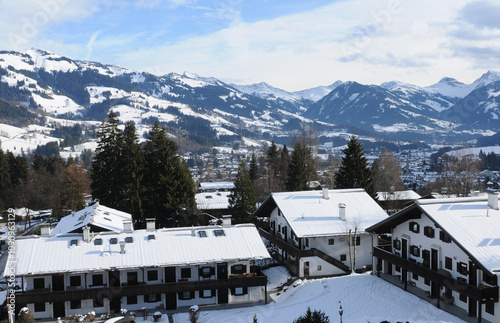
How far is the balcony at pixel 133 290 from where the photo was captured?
34875 millimetres

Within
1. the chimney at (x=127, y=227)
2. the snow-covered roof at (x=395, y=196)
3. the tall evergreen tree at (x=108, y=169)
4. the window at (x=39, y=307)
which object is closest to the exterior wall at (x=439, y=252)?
the chimney at (x=127, y=227)

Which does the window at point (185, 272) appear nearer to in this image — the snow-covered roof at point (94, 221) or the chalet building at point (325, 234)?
the snow-covered roof at point (94, 221)

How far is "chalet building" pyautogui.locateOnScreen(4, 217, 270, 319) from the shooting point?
35.7 meters

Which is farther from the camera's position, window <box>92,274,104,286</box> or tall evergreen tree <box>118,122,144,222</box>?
tall evergreen tree <box>118,122,144,222</box>

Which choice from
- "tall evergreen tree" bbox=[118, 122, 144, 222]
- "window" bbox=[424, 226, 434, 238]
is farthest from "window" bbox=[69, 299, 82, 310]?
"window" bbox=[424, 226, 434, 238]

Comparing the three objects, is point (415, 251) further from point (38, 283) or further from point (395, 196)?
point (395, 196)

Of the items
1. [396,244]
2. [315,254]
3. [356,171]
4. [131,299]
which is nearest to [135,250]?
[131,299]

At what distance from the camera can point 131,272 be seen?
123 feet

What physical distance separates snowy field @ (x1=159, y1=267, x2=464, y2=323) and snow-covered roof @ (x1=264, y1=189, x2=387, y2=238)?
5.50 meters

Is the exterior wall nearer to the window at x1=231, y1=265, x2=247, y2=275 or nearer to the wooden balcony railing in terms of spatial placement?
the wooden balcony railing

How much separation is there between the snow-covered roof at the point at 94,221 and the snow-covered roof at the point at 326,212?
17.3 m

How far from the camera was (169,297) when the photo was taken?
3756cm

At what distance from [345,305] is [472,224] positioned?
11148mm

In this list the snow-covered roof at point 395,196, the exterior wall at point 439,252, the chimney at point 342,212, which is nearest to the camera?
the exterior wall at point 439,252
